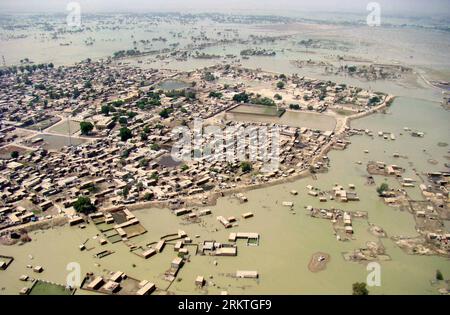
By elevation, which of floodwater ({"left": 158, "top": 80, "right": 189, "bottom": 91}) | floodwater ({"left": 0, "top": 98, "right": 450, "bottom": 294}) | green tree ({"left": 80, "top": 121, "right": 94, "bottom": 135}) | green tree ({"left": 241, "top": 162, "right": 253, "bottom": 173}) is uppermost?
floodwater ({"left": 158, "top": 80, "right": 189, "bottom": 91})

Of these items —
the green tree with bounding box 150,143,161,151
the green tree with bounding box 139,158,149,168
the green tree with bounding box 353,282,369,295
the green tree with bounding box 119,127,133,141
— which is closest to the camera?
the green tree with bounding box 353,282,369,295

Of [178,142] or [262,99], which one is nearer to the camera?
[178,142]

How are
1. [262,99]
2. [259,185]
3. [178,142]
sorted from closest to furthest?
[259,185]
[178,142]
[262,99]

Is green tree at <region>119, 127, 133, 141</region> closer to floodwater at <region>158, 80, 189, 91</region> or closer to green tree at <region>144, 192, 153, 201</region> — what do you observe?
green tree at <region>144, 192, 153, 201</region>

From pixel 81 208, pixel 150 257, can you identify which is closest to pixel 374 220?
pixel 150 257

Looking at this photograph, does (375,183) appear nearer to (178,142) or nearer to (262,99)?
(178,142)

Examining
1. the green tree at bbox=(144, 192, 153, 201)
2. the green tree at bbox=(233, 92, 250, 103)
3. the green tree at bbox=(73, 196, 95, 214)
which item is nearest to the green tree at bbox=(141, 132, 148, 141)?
the green tree at bbox=(144, 192, 153, 201)

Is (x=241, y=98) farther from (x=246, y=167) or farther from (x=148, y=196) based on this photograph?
(x=148, y=196)
